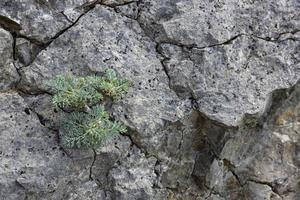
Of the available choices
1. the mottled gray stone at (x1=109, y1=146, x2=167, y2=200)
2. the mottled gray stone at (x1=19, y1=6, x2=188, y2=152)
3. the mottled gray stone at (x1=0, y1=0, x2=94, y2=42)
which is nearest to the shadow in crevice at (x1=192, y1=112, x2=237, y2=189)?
the mottled gray stone at (x1=19, y1=6, x2=188, y2=152)

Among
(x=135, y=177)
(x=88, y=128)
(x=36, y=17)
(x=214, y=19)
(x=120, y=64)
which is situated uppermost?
(x=214, y=19)

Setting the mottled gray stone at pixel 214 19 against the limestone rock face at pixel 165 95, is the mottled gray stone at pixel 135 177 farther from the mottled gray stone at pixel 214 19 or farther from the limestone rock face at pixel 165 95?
the mottled gray stone at pixel 214 19

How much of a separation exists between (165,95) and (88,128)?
0.49 m

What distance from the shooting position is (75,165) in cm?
242

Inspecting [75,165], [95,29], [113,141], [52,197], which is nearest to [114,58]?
[95,29]

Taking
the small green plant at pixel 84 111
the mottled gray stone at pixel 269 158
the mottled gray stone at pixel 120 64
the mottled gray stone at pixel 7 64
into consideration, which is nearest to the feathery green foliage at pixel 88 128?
the small green plant at pixel 84 111

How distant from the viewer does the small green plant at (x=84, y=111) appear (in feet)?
7.68

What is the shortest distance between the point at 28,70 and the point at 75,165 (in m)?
0.56

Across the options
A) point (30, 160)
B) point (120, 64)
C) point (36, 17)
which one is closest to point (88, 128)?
point (30, 160)

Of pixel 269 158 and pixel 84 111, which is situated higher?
pixel 84 111

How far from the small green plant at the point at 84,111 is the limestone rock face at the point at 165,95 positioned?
7 cm

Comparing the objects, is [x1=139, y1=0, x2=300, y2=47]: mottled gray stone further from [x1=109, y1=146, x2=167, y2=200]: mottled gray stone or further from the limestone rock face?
[x1=109, y1=146, x2=167, y2=200]: mottled gray stone

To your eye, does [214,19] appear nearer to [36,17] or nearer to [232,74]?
[232,74]

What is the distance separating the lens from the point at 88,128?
2.32 meters
